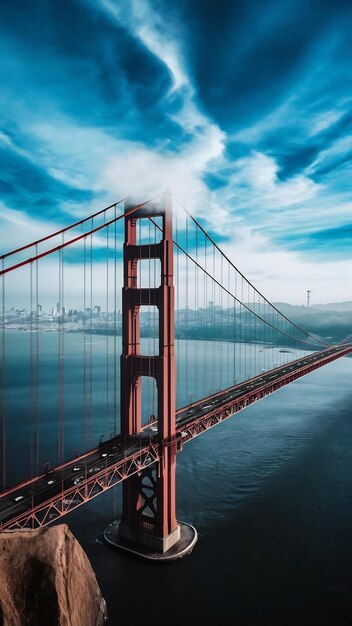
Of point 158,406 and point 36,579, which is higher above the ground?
point 158,406

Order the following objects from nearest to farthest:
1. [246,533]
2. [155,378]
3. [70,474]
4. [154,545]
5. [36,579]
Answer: [36,579]
[70,474]
[154,545]
[155,378]
[246,533]

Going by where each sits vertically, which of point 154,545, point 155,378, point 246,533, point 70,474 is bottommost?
point 246,533

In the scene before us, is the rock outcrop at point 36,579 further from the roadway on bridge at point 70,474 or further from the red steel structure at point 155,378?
the red steel structure at point 155,378

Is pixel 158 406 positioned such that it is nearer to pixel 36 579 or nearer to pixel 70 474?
pixel 70 474

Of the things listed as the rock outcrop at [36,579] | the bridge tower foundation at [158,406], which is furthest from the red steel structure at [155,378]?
the rock outcrop at [36,579]

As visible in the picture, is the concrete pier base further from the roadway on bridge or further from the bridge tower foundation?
the roadway on bridge

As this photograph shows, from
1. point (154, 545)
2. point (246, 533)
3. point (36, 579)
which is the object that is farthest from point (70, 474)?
point (246, 533)
